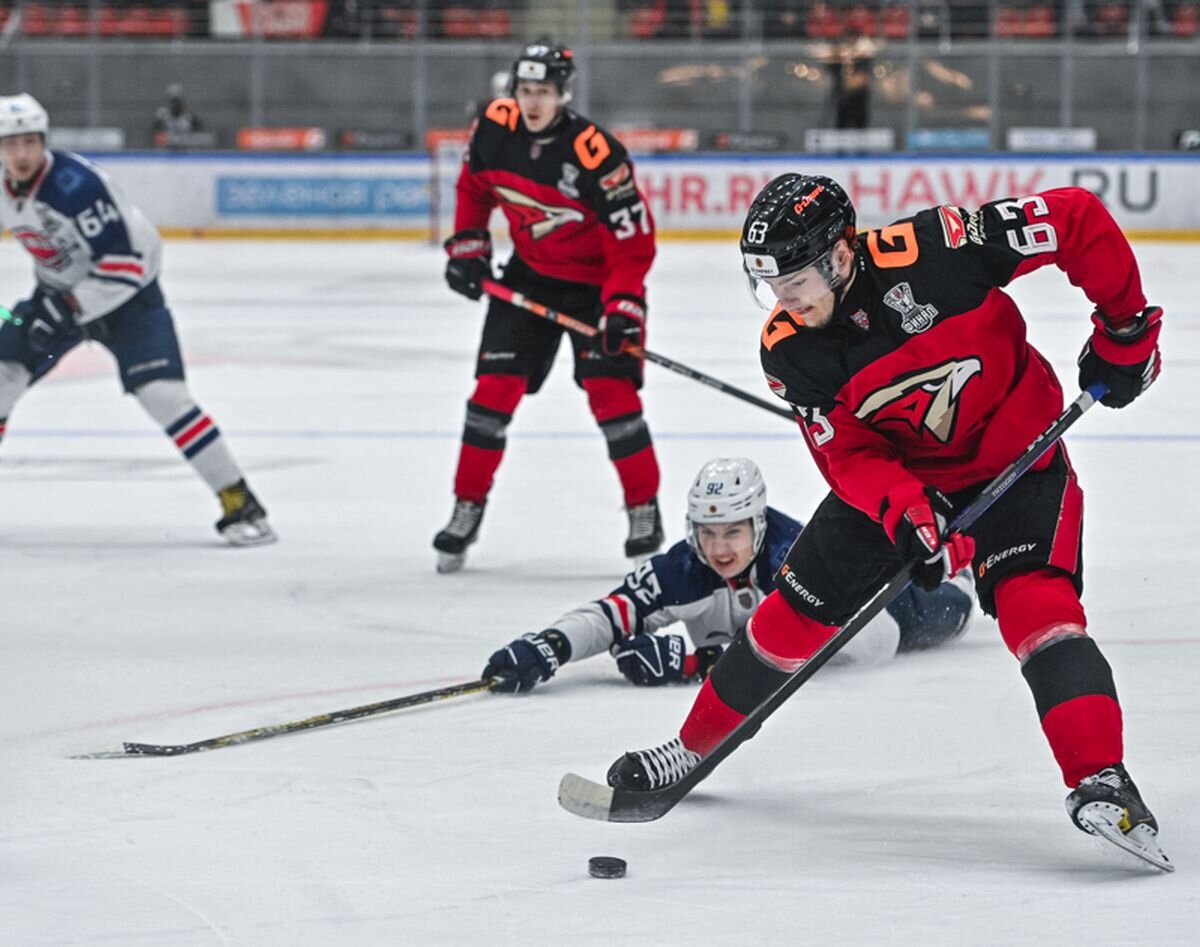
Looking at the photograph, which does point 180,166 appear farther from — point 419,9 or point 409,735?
point 409,735

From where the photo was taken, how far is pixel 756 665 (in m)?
2.83

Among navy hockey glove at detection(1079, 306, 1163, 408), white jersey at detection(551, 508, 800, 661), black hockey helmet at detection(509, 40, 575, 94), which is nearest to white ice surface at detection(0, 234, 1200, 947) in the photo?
white jersey at detection(551, 508, 800, 661)

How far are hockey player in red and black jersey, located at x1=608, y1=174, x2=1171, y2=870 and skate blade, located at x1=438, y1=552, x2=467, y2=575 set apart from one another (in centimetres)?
187

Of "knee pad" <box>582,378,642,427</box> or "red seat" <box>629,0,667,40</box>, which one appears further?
"red seat" <box>629,0,667,40</box>

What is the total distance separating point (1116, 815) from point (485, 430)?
253 centimetres

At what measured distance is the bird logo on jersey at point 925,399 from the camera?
8.71 ft

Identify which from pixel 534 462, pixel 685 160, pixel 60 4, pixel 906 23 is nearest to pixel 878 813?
pixel 534 462

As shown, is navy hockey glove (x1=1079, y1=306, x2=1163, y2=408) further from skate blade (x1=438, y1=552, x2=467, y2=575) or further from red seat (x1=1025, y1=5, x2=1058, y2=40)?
red seat (x1=1025, y1=5, x2=1058, y2=40)

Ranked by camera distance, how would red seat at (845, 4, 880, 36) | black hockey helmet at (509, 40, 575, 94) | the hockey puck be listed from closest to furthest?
the hockey puck
black hockey helmet at (509, 40, 575, 94)
red seat at (845, 4, 880, 36)

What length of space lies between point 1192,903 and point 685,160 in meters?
11.9

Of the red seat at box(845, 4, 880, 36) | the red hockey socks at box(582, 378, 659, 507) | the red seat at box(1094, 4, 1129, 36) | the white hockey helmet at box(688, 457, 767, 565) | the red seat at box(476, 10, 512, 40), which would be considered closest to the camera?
the white hockey helmet at box(688, 457, 767, 565)

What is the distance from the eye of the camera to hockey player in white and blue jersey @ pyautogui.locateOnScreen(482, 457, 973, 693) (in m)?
3.47

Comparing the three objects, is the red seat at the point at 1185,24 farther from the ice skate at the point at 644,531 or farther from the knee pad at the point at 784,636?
the knee pad at the point at 784,636

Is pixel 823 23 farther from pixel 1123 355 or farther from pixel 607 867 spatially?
pixel 607 867
